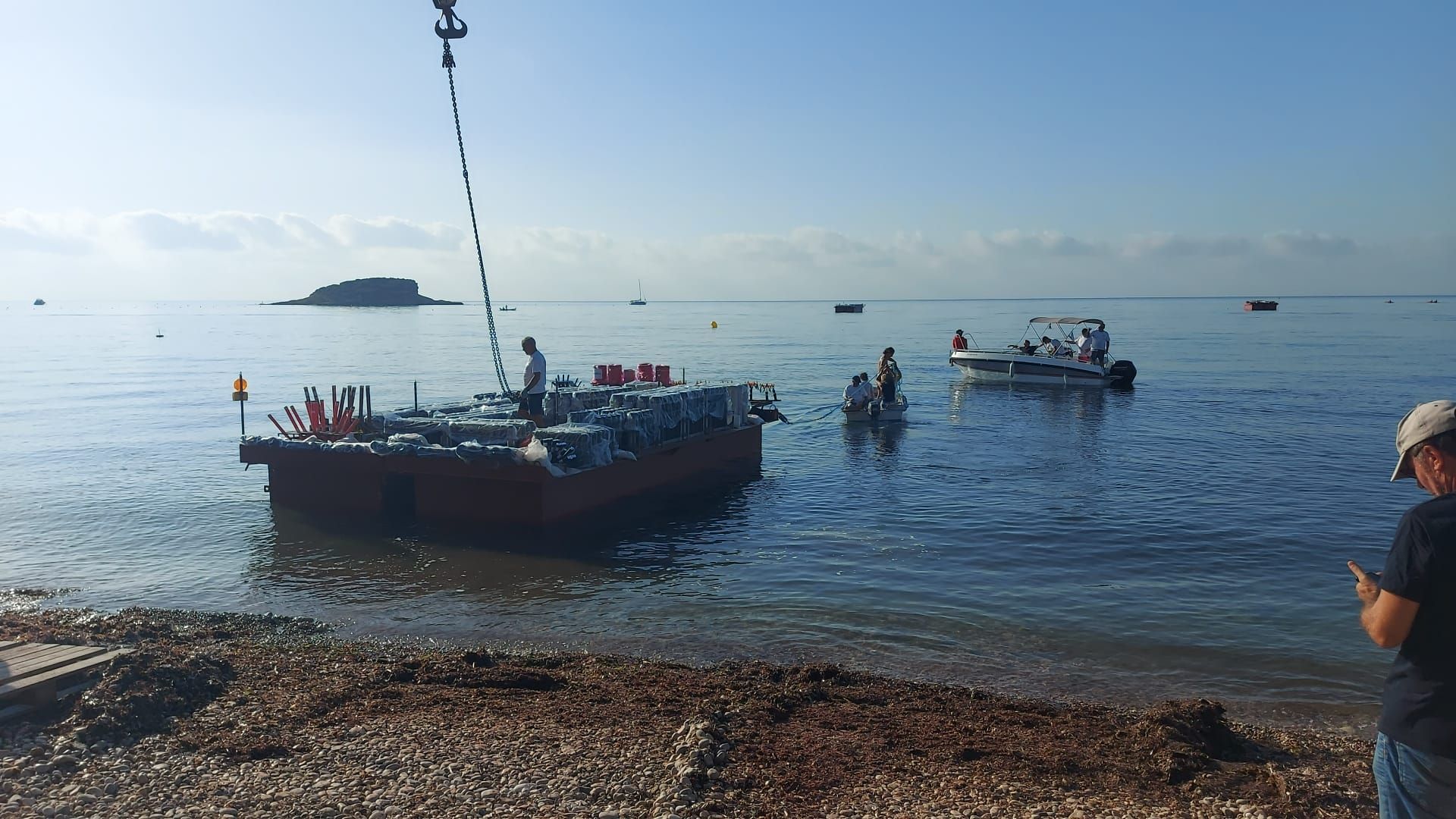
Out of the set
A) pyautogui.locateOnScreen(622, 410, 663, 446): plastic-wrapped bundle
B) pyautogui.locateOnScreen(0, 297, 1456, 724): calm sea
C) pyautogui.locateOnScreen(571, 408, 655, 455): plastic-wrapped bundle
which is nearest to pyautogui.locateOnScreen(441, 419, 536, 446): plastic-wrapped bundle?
pyautogui.locateOnScreen(571, 408, 655, 455): plastic-wrapped bundle

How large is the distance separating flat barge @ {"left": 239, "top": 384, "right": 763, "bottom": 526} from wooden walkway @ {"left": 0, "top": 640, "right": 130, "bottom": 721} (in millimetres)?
A: 7247

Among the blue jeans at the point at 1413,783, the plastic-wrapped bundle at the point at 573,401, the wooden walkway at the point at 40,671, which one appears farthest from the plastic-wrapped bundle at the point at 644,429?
the blue jeans at the point at 1413,783

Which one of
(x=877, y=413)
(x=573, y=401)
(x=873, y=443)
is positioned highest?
(x=573, y=401)

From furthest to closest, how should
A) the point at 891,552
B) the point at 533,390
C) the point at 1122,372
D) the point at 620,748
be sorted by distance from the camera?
1. the point at 1122,372
2. the point at 533,390
3. the point at 891,552
4. the point at 620,748

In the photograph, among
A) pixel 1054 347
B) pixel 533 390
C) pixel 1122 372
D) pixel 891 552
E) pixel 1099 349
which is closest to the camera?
pixel 891 552

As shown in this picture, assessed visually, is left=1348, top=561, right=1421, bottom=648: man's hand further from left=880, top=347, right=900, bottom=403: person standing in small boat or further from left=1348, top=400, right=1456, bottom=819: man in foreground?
left=880, top=347, right=900, bottom=403: person standing in small boat

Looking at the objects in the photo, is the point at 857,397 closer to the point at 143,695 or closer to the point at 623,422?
the point at 623,422

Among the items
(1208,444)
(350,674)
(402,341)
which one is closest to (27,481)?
(350,674)

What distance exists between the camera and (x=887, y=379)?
30.5m

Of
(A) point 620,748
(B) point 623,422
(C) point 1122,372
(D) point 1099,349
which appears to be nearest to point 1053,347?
(D) point 1099,349

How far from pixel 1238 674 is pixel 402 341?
90189 mm

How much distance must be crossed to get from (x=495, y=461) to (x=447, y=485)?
1.26 meters

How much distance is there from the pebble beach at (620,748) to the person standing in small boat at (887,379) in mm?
21490

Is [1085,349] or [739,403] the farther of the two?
[1085,349]
